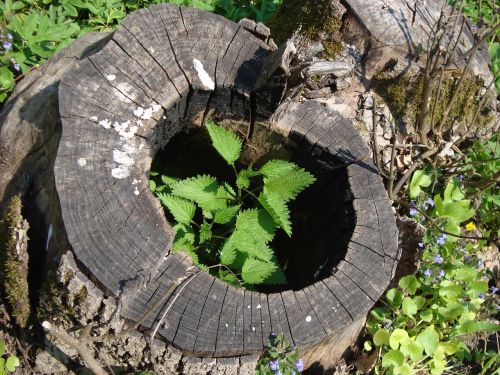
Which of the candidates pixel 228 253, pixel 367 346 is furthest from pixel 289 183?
pixel 367 346

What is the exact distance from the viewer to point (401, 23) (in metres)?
2.93

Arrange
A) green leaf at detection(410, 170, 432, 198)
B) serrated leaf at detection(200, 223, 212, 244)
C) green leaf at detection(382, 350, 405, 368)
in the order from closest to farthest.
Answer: serrated leaf at detection(200, 223, 212, 244) → green leaf at detection(382, 350, 405, 368) → green leaf at detection(410, 170, 432, 198)

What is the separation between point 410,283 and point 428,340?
0.30m

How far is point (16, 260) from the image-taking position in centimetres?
212

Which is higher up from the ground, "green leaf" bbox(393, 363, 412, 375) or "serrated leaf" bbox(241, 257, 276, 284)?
"serrated leaf" bbox(241, 257, 276, 284)

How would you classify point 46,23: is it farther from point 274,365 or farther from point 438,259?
point 438,259

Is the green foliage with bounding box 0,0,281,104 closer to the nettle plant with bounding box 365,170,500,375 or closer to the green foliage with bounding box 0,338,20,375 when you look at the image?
the green foliage with bounding box 0,338,20,375

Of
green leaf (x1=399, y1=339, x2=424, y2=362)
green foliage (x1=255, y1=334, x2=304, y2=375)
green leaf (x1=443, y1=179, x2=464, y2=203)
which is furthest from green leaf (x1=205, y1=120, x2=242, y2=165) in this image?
green leaf (x1=443, y1=179, x2=464, y2=203)

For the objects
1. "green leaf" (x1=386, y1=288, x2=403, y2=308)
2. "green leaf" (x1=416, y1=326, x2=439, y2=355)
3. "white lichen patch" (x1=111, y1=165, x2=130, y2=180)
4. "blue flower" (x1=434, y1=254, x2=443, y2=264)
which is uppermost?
"white lichen patch" (x1=111, y1=165, x2=130, y2=180)

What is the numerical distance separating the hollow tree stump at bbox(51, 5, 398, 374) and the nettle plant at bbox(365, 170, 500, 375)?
1.20 ft

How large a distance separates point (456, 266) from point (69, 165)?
6.52ft

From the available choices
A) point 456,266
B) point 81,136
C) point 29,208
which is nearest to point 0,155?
point 29,208

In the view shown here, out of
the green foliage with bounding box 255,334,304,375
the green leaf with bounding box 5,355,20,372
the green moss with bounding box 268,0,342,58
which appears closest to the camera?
the green foliage with bounding box 255,334,304,375

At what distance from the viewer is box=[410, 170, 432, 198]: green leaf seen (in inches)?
122
